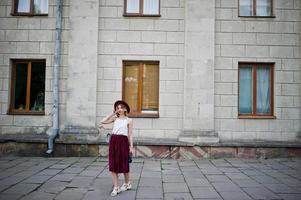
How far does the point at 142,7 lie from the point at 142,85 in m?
2.77

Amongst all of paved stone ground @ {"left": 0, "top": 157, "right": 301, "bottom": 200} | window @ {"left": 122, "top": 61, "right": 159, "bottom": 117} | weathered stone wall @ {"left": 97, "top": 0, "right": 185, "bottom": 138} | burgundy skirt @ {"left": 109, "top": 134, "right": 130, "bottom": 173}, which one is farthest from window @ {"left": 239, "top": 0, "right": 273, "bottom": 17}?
burgundy skirt @ {"left": 109, "top": 134, "right": 130, "bottom": 173}

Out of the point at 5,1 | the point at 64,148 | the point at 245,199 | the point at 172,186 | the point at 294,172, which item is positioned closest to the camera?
the point at 245,199

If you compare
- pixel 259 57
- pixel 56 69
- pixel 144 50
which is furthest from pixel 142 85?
pixel 259 57

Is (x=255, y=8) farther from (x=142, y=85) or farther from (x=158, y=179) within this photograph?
(x=158, y=179)

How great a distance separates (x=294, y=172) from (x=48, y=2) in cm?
956

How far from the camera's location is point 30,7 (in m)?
9.93

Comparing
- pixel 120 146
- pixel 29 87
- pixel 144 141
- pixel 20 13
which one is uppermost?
pixel 20 13

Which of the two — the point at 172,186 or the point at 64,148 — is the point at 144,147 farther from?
the point at 172,186

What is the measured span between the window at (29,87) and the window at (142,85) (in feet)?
9.80

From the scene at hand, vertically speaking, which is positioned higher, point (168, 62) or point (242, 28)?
point (242, 28)

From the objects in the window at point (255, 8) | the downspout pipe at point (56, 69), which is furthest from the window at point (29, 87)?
the window at point (255, 8)

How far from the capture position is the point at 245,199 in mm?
5156

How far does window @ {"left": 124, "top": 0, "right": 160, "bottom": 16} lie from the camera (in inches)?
386

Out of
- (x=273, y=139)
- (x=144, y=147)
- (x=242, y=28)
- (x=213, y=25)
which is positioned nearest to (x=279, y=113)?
(x=273, y=139)
